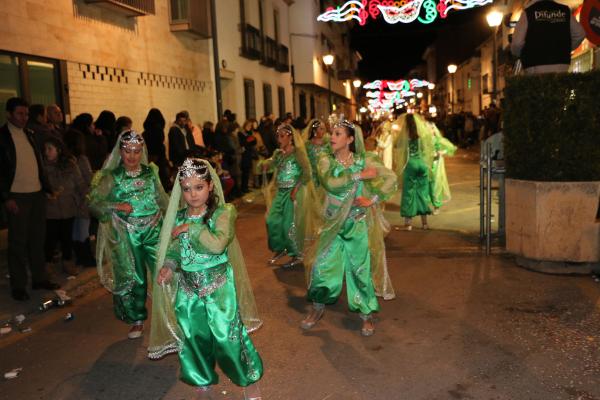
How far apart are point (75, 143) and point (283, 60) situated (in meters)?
19.6

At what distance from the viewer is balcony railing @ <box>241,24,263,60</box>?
2030cm

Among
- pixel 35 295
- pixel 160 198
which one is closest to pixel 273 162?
pixel 160 198

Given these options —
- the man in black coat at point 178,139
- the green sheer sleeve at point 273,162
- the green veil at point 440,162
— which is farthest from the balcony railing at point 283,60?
the green sheer sleeve at point 273,162

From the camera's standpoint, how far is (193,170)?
3.76 m

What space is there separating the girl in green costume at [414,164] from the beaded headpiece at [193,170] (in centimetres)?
626

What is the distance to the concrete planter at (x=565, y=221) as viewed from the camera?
6.61 metres

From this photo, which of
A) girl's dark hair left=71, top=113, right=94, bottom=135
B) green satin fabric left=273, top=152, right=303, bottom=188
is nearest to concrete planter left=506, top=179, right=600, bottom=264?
green satin fabric left=273, top=152, right=303, bottom=188

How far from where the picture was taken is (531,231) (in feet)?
22.3

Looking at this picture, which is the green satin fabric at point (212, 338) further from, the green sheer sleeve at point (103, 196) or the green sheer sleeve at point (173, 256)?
the green sheer sleeve at point (103, 196)

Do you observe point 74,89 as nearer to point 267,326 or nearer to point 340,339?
point 267,326

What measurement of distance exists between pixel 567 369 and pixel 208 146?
1061cm

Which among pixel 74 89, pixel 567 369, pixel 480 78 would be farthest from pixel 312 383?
pixel 480 78

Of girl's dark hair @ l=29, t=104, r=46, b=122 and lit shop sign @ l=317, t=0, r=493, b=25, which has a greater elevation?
lit shop sign @ l=317, t=0, r=493, b=25

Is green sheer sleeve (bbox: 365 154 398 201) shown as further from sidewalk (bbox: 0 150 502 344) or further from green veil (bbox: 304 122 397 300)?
sidewalk (bbox: 0 150 502 344)
